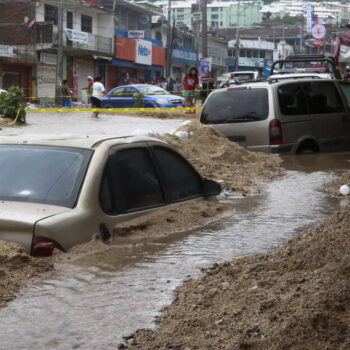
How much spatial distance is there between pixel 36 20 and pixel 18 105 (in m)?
27.9

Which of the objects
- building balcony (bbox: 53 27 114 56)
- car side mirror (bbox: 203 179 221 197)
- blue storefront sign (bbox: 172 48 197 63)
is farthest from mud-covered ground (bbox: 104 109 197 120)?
blue storefront sign (bbox: 172 48 197 63)

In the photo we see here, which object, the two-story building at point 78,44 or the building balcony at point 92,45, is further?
the building balcony at point 92,45

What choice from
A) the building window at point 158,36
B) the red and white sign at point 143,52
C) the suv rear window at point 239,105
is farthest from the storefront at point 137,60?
the suv rear window at point 239,105

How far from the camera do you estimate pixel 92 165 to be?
5.81 m

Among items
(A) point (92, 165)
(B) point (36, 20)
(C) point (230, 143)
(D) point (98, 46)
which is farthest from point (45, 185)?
(D) point (98, 46)

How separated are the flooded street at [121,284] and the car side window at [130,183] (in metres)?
0.33

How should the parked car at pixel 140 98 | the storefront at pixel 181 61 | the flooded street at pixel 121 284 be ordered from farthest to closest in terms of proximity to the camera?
the storefront at pixel 181 61, the parked car at pixel 140 98, the flooded street at pixel 121 284

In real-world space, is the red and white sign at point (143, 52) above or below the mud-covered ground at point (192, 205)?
above

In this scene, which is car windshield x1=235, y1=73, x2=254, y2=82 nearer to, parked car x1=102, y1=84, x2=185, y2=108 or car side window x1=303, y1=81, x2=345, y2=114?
parked car x1=102, y1=84, x2=185, y2=108

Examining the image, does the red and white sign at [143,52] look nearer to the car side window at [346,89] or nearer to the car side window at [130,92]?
the car side window at [130,92]

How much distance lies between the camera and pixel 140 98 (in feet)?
104

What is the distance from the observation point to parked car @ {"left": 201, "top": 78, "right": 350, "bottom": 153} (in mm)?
13055

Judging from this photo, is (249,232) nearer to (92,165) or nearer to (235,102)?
(92,165)

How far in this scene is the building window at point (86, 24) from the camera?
56.6 m
